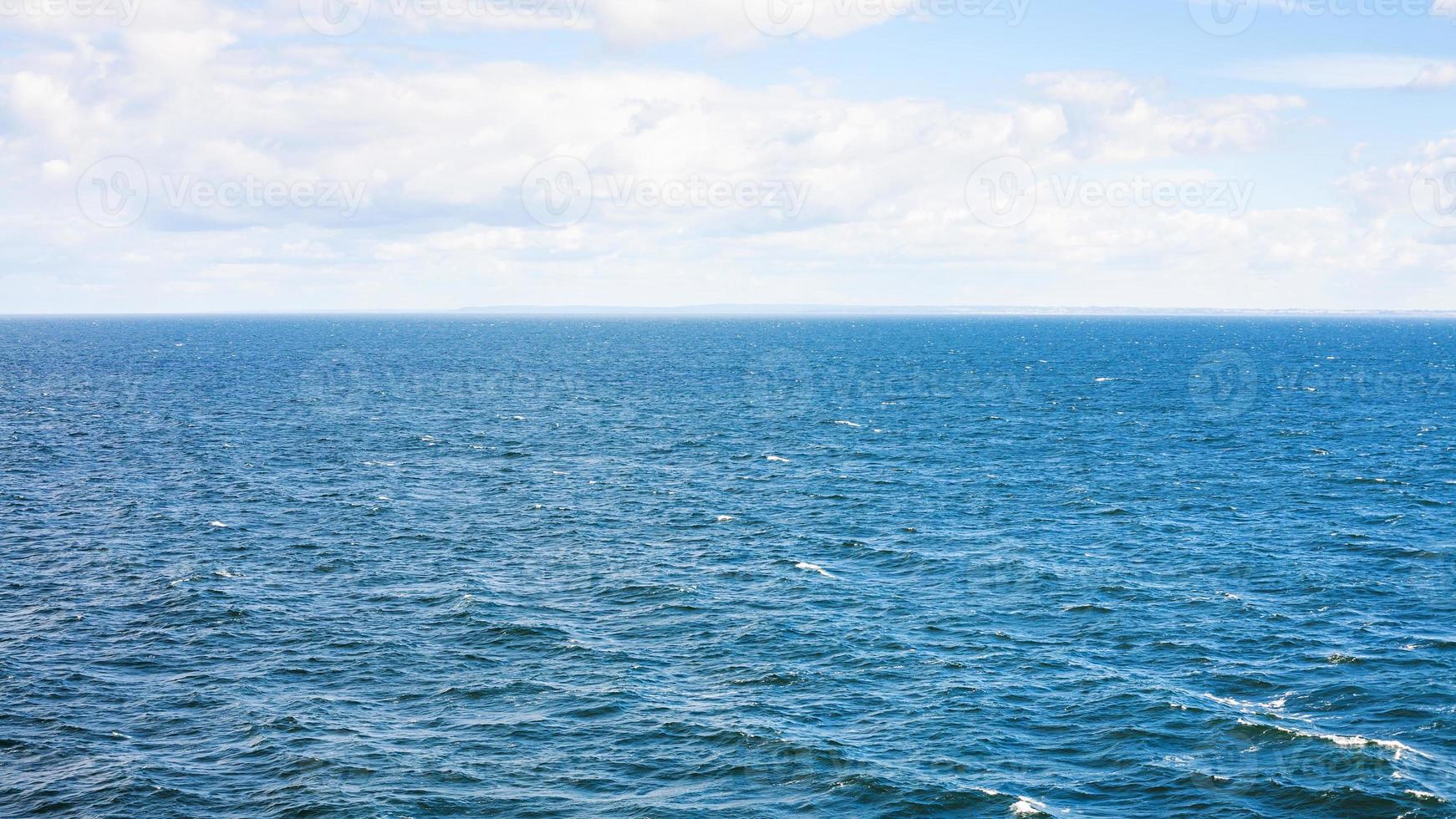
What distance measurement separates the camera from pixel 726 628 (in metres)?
50.9

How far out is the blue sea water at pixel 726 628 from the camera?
35.9 m

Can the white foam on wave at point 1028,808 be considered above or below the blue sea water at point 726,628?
below

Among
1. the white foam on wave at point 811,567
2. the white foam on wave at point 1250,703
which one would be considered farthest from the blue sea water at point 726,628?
the white foam on wave at point 1250,703

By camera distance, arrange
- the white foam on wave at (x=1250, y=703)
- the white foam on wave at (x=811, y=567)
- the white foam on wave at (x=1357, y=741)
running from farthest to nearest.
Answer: the white foam on wave at (x=811, y=567)
the white foam on wave at (x=1250, y=703)
the white foam on wave at (x=1357, y=741)

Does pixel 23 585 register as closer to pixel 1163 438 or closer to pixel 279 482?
pixel 279 482

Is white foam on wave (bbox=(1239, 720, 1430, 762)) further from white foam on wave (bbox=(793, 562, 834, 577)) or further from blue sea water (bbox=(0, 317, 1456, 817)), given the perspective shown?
white foam on wave (bbox=(793, 562, 834, 577))

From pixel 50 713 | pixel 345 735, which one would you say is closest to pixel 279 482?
pixel 50 713

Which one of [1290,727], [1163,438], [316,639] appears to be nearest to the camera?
[1290,727]

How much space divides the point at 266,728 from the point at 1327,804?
35.6m

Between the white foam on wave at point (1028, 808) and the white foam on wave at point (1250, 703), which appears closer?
the white foam on wave at point (1028, 808)

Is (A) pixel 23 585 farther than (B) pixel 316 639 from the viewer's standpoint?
Yes

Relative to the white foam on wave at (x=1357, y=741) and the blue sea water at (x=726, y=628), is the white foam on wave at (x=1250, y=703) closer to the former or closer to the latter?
the blue sea water at (x=726, y=628)

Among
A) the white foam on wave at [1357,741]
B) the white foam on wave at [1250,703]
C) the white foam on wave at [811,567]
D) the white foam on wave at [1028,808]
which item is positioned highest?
the white foam on wave at [811,567]

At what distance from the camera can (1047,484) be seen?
85.1 metres
